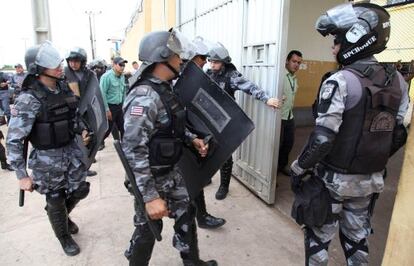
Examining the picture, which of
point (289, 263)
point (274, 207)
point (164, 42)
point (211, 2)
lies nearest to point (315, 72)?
point (211, 2)

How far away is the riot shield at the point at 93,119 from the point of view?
2725mm

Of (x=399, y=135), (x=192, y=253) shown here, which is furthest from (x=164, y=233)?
(x=399, y=135)

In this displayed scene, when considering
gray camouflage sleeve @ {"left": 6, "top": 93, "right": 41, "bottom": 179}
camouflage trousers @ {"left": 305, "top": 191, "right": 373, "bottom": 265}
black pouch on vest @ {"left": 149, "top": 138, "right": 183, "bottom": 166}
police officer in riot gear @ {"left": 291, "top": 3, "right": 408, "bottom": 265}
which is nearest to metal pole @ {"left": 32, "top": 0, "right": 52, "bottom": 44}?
gray camouflage sleeve @ {"left": 6, "top": 93, "right": 41, "bottom": 179}

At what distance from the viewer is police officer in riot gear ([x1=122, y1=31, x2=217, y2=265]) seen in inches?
69.3

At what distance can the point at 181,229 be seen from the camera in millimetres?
2271

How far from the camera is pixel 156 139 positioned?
1.89 meters

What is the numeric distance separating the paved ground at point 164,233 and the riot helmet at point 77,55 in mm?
1793

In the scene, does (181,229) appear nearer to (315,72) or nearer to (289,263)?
(289,263)

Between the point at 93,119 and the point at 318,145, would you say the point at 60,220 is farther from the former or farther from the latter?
the point at 318,145

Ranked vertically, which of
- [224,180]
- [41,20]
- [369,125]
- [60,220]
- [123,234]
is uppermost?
[41,20]

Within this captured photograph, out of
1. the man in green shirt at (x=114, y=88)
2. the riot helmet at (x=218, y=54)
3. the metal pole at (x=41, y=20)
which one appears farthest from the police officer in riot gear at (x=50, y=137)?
the metal pole at (x=41, y=20)

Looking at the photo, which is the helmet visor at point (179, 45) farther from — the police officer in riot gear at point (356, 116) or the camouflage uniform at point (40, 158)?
the camouflage uniform at point (40, 158)

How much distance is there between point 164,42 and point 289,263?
2017mm

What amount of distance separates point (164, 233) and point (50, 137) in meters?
1.39
